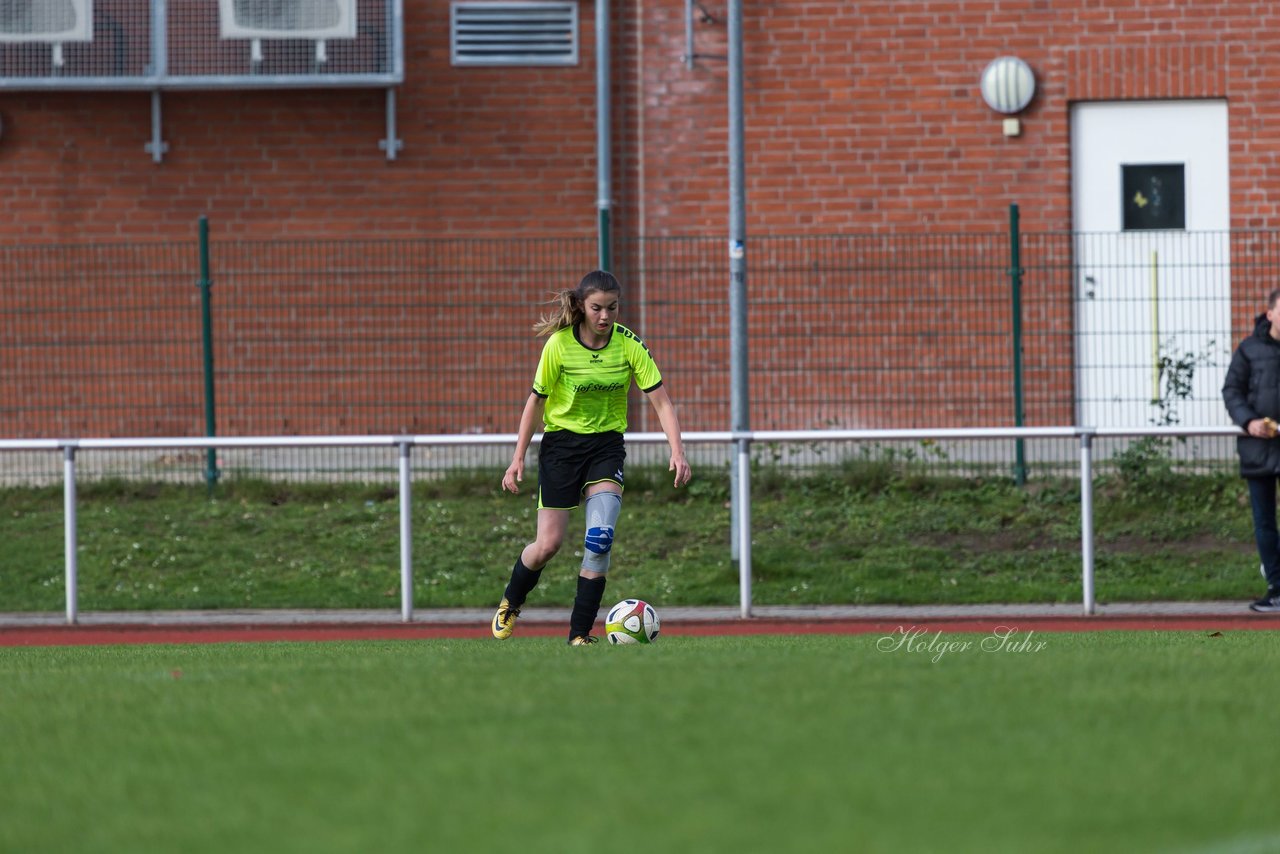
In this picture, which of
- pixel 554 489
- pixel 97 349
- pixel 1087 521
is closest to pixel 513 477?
pixel 554 489

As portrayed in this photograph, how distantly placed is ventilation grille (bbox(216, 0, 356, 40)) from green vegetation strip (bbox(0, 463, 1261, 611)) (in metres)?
4.49

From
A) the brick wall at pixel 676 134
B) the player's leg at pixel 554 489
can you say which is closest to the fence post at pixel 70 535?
the player's leg at pixel 554 489

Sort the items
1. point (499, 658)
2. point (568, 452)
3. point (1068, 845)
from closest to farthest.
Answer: point (1068, 845) < point (499, 658) < point (568, 452)

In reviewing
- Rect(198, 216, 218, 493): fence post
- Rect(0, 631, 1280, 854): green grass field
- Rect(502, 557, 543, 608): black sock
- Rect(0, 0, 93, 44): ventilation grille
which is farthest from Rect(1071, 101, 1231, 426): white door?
Rect(0, 0, 93, 44): ventilation grille

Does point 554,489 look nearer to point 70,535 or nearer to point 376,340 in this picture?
point 70,535

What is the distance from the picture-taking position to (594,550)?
9039mm

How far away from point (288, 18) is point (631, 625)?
966cm

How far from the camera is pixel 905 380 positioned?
614 inches

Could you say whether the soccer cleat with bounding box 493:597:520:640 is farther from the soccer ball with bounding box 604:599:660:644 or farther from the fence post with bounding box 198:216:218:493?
the fence post with bounding box 198:216:218:493

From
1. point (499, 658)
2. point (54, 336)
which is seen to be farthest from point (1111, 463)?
point (54, 336)

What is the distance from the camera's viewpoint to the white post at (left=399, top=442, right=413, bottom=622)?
11.9 m

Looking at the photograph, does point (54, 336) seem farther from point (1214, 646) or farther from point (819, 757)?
point (819, 757)

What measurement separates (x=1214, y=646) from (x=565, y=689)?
341 centimetres

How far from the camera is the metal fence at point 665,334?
51.1 feet
